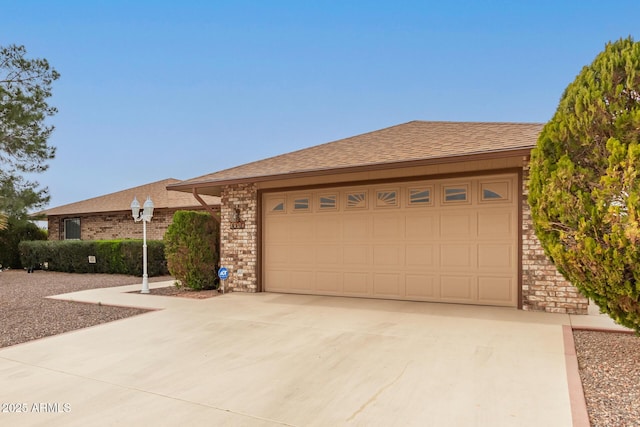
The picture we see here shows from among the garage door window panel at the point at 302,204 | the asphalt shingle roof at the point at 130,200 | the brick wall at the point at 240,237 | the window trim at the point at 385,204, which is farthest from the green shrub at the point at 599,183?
the asphalt shingle roof at the point at 130,200

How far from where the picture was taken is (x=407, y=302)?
733cm

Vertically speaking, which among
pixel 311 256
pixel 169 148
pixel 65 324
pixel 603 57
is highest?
pixel 169 148

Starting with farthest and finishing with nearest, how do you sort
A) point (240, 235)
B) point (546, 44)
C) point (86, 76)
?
point (86, 76), point (546, 44), point (240, 235)

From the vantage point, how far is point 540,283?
6.30 meters

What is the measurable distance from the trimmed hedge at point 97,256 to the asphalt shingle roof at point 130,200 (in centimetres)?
227

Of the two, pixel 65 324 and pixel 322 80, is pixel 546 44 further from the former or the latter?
pixel 65 324

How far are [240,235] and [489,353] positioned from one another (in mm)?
6220

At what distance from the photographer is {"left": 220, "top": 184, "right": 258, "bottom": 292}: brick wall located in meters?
8.95

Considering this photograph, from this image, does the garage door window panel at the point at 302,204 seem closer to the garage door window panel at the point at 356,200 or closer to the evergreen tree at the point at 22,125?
the garage door window panel at the point at 356,200

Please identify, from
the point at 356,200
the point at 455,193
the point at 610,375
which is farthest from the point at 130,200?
the point at 610,375

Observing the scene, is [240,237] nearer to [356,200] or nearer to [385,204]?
[356,200]

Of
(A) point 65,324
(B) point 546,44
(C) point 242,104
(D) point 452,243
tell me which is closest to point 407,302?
(D) point 452,243

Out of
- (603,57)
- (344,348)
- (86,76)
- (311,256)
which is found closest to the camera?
(603,57)

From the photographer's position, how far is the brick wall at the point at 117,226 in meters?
16.1
